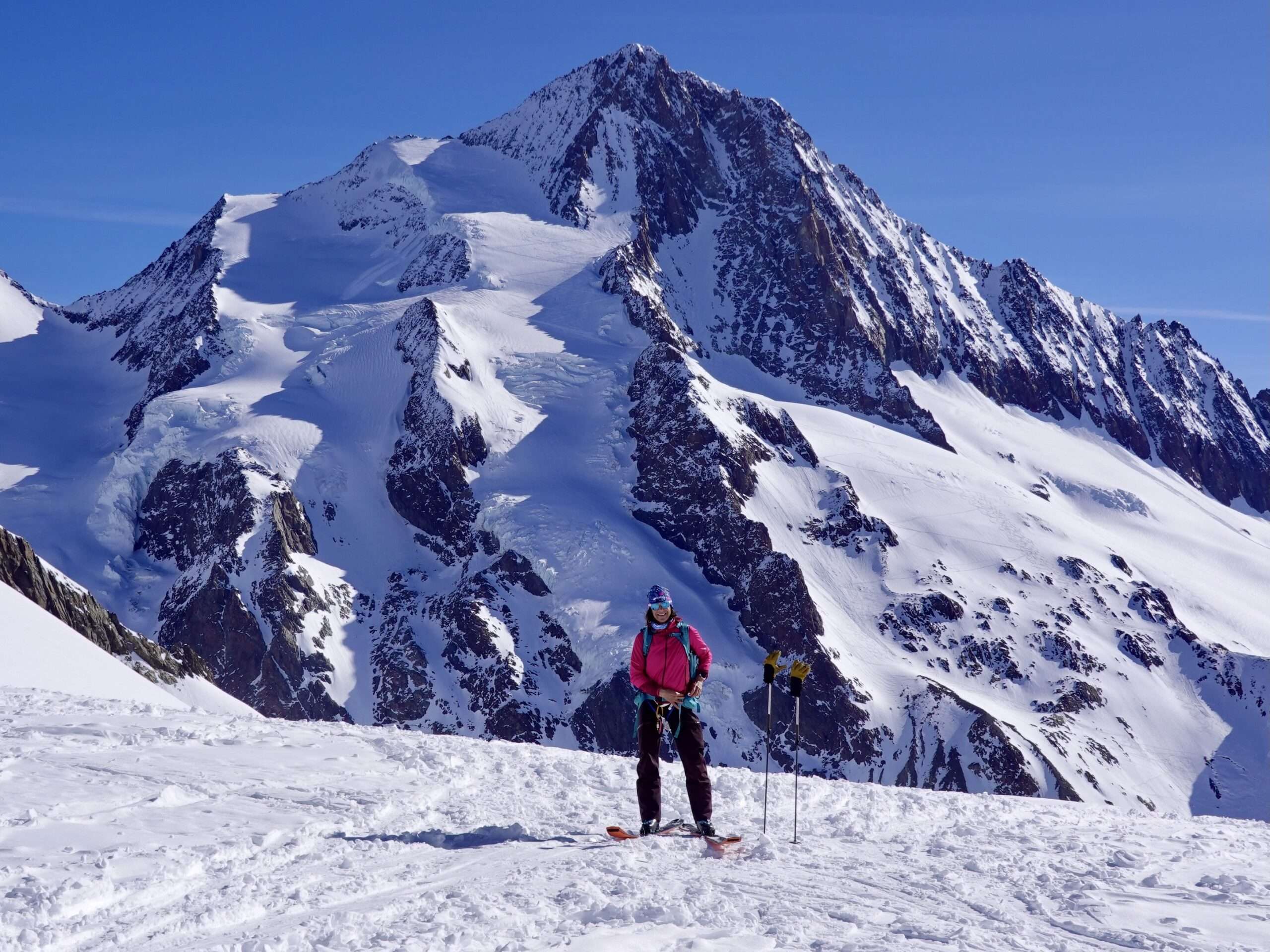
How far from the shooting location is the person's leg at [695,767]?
12.9 metres

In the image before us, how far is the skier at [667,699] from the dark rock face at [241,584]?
352 feet

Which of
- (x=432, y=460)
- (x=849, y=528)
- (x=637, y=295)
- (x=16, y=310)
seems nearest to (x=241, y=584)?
(x=432, y=460)

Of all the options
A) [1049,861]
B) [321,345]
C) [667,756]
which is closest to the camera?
[1049,861]

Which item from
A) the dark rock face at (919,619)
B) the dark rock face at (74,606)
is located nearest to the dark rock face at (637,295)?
the dark rock face at (919,619)

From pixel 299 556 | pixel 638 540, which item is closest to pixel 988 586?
pixel 638 540

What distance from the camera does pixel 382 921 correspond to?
352 inches

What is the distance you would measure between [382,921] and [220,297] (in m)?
172

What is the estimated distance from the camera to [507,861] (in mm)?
11086

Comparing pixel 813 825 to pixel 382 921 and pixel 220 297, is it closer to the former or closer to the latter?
pixel 382 921

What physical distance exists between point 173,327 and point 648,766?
571 feet

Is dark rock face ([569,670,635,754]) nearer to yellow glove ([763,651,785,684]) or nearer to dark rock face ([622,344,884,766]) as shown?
dark rock face ([622,344,884,766])

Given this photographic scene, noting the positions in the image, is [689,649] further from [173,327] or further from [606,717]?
[173,327]

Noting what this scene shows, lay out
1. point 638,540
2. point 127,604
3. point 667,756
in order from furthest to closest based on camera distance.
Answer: point 638,540 → point 127,604 → point 667,756

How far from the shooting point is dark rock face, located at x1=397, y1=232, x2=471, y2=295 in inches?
6950
